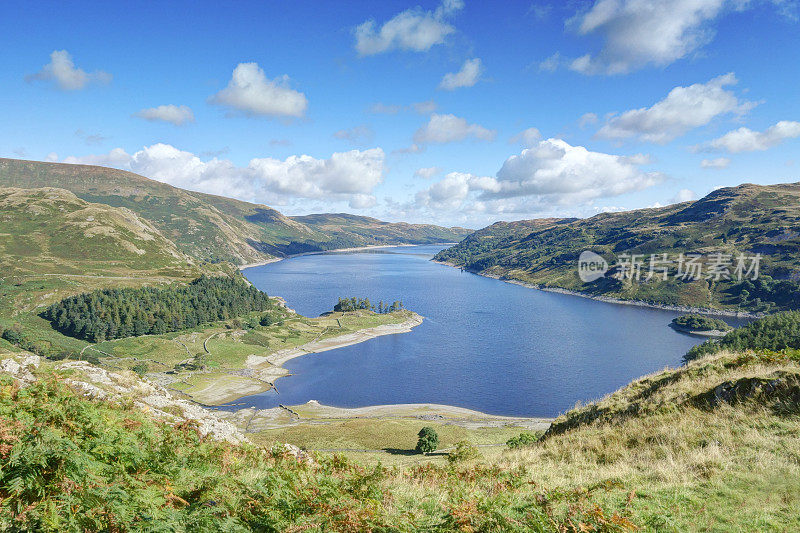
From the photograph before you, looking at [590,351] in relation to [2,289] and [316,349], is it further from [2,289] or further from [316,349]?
[2,289]

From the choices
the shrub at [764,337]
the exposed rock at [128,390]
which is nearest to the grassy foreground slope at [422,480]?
the exposed rock at [128,390]

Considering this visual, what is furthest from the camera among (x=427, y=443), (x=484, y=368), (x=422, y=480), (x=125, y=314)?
(x=125, y=314)

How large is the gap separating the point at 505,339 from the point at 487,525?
592 ft

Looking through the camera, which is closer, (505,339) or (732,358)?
(732,358)

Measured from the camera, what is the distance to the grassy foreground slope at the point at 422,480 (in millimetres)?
8641

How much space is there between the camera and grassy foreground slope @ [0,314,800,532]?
340 inches

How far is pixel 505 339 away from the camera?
181 m

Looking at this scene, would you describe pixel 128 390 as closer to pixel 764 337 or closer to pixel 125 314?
pixel 125 314


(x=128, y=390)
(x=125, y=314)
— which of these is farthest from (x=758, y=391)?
(x=125, y=314)

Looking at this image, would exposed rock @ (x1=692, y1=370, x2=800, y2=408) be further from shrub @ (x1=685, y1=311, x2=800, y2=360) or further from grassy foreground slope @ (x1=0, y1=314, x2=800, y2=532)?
shrub @ (x1=685, y1=311, x2=800, y2=360)

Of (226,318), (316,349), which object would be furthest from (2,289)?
(316,349)

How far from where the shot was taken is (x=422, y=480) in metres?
14.6

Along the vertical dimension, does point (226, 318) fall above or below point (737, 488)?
below

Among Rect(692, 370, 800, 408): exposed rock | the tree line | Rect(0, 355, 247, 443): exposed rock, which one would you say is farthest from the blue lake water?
Rect(692, 370, 800, 408): exposed rock
